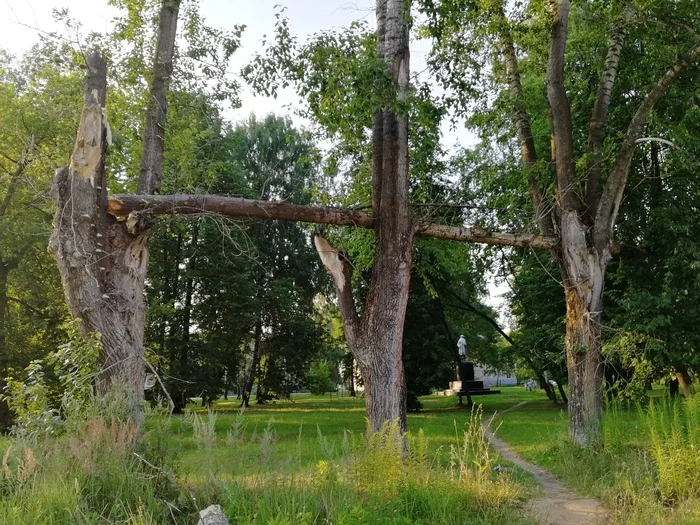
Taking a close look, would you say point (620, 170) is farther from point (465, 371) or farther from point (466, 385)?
point (465, 371)

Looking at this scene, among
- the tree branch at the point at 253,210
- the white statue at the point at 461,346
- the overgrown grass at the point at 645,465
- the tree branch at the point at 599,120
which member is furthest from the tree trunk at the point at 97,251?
the white statue at the point at 461,346

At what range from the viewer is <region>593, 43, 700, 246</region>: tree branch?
9719mm

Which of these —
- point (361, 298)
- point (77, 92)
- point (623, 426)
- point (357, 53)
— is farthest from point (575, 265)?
point (361, 298)

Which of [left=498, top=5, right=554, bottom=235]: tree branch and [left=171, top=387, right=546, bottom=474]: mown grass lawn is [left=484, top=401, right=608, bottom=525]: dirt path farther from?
[left=498, top=5, right=554, bottom=235]: tree branch

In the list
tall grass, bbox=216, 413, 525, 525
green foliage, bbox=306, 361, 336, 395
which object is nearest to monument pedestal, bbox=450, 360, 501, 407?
green foliage, bbox=306, 361, 336, 395

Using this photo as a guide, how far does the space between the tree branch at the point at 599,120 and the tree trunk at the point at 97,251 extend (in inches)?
298

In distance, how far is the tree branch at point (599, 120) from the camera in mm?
10234

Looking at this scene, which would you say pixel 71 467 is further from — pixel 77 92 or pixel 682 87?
pixel 682 87

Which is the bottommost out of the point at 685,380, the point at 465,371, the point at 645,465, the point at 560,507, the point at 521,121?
the point at 560,507

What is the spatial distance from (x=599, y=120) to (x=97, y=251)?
28.6ft

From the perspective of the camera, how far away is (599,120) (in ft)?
34.4

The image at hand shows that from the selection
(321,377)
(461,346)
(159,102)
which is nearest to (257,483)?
(159,102)

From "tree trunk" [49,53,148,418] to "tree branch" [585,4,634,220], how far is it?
7.58m

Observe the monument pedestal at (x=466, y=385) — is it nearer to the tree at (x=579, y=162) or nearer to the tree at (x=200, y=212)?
the tree at (x=579, y=162)
